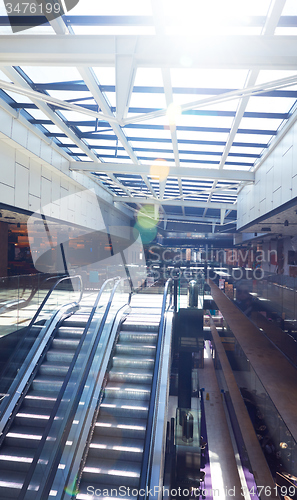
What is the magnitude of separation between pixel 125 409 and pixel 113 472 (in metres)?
0.84

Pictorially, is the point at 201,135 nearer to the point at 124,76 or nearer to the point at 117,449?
the point at 124,76

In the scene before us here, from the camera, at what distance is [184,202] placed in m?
15.9

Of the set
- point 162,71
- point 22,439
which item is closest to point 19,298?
point 22,439

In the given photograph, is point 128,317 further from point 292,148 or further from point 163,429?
point 292,148

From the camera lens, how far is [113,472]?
3834mm

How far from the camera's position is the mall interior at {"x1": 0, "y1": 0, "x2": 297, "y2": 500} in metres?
3.71

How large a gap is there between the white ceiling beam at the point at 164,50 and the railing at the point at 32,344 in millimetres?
4364

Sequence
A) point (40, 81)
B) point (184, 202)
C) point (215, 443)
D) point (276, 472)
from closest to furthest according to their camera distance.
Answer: point (40, 81)
point (276, 472)
point (215, 443)
point (184, 202)

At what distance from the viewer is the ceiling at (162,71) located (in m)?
3.63

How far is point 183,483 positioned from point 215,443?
582cm

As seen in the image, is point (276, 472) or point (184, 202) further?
point (184, 202)

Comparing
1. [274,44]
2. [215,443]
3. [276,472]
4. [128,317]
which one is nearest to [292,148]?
[274,44]

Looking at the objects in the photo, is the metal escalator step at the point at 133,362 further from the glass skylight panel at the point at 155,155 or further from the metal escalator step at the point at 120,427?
the glass skylight panel at the point at 155,155

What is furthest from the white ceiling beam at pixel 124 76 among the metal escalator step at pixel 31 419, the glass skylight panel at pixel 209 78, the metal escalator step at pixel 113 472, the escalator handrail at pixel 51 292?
the metal escalator step at pixel 113 472
